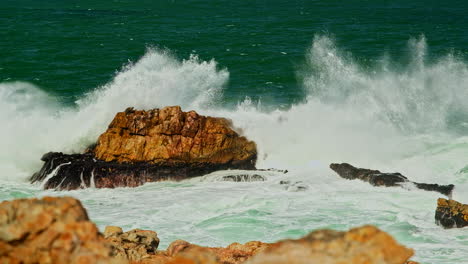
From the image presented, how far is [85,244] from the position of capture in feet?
21.7

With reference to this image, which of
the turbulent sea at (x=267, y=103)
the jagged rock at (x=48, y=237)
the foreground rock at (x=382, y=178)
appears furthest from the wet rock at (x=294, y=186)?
the jagged rock at (x=48, y=237)

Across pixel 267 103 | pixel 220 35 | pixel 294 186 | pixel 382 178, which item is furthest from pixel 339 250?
pixel 220 35

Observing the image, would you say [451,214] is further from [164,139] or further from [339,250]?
[339,250]

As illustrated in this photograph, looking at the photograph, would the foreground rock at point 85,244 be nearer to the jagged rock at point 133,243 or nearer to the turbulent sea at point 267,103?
the jagged rock at point 133,243

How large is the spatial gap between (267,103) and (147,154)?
15.8 m

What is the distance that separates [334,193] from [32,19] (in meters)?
52.7

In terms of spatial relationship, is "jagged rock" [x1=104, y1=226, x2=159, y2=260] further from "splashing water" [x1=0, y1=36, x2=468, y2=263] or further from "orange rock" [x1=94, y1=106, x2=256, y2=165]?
"orange rock" [x1=94, y1=106, x2=256, y2=165]

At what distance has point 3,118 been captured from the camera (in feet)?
104

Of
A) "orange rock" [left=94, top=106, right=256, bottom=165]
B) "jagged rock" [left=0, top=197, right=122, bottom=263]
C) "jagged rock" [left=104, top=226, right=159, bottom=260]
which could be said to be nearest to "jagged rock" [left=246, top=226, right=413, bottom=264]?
"jagged rock" [left=0, top=197, right=122, bottom=263]

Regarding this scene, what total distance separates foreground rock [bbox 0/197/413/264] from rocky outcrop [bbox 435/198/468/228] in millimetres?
14186

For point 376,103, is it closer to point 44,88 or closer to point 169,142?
point 169,142

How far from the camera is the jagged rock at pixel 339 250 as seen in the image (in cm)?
600

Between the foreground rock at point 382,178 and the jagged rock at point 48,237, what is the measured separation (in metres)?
18.8

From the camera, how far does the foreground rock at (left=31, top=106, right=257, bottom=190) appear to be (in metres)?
24.8
